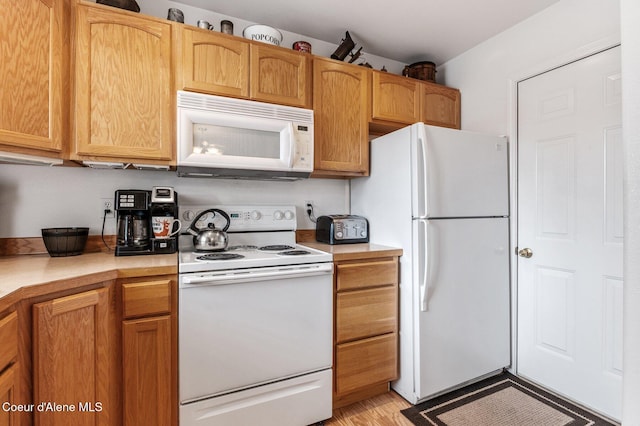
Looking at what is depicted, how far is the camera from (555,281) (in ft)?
6.51

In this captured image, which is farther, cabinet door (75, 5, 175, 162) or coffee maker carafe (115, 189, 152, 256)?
coffee maker carafe (115, 189, 152, 256)

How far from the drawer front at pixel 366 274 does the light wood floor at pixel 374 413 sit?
Answer: 2.44 ft

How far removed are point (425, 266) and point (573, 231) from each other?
94cm

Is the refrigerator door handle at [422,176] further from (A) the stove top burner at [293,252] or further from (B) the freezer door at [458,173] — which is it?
(A) the stove top burner at [293,252]

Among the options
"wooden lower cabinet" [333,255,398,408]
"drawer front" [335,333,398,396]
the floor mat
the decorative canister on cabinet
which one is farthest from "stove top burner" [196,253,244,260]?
the decorative canister on cabinet

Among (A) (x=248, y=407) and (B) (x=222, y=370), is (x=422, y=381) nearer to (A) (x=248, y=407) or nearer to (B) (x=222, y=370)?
(A) (x=248, y=407)

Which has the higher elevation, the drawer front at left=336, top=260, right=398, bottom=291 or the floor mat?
the drawer front at left=336, top=260, right=398, bottom=291

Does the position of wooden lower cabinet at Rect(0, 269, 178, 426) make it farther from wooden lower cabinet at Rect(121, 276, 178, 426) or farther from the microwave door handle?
the microwave door handle

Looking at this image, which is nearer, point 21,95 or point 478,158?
point 21,95

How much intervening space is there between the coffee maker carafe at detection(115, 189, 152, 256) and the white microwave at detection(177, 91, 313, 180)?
0.27m

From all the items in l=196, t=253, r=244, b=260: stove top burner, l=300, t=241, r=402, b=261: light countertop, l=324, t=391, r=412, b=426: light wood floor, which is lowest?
l=324, t=391, r=412, b=426: light wood floor

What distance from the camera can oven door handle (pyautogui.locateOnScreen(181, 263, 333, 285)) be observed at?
143 cm

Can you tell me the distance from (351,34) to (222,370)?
2397mm

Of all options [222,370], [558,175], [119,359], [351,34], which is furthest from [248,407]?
[351,34]
